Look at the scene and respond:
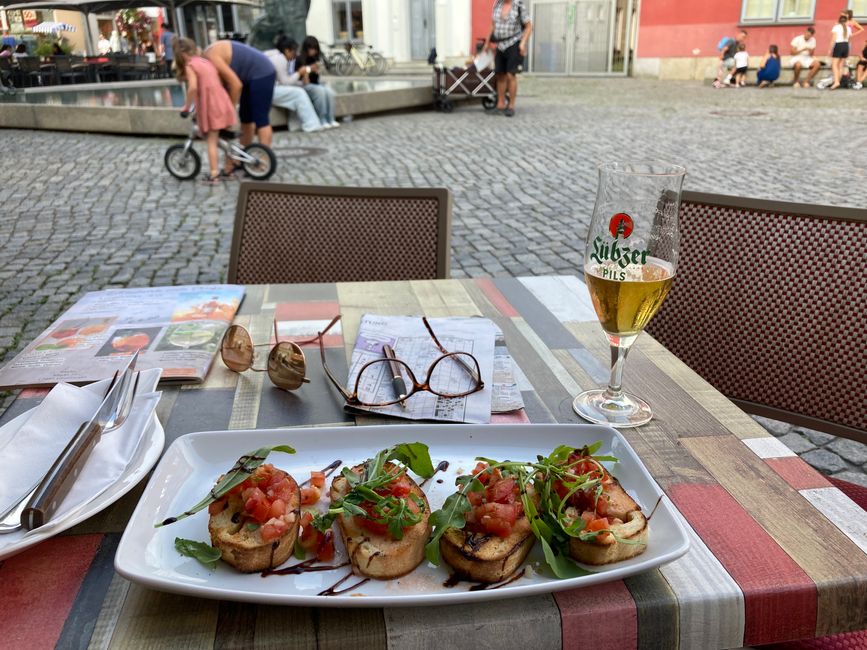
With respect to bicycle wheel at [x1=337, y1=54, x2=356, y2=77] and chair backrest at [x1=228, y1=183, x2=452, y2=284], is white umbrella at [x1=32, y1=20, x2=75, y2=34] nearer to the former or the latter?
bicycle wheel at [x1=337, y1=54, x2=356, y2=77]

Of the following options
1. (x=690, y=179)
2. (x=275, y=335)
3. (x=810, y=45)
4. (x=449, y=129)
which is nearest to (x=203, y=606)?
(x=275, y=335)

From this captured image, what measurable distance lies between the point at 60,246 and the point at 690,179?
6075 millimetres

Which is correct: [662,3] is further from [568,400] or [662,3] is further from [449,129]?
[568,400]

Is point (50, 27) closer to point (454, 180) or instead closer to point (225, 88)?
point (225, 88)

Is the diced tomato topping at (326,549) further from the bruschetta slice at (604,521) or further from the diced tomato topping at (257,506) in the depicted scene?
the bruschetta slice at (604,521)

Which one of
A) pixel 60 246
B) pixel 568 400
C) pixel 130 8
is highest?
pixel 130 8

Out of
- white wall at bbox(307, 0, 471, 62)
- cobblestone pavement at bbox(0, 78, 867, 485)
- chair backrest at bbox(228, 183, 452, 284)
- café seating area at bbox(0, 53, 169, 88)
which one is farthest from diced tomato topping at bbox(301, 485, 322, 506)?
white wall at bbox(307, 0, 471, 62)

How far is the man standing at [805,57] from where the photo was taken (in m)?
18.8

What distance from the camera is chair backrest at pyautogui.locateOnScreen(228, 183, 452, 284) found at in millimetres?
2379

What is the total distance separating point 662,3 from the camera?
21.9 metres

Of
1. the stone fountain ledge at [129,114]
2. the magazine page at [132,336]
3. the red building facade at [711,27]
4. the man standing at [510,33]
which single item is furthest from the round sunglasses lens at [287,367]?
the red building facade at [711,27]

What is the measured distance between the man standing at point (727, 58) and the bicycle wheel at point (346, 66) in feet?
34.9

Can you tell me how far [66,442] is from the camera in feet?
3.42

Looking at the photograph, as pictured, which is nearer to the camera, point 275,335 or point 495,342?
point 495,342
